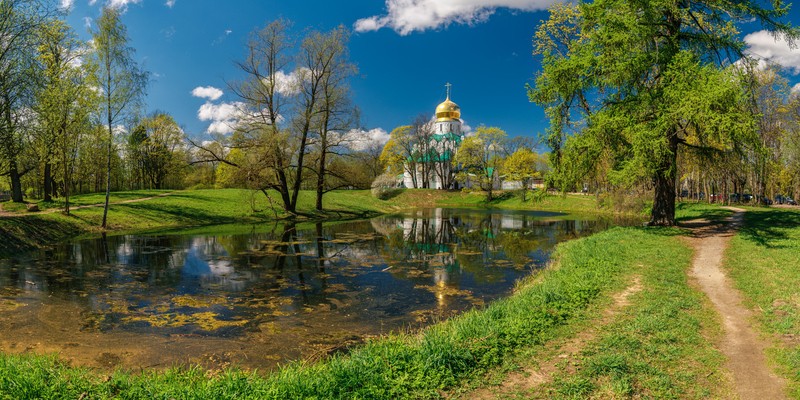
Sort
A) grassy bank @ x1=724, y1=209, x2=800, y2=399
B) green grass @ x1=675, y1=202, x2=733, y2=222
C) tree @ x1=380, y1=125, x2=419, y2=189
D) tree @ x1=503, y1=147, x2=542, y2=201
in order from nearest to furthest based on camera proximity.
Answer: grassy bank @ x1=724, y1=209, x2=800, y2=399
green grass @ x1=675, y1=202, x2=733, y2=222
tree @ x1=503, y1=147, x2=542, y2=201
tree @ x1=380, y1=125, x2=419, y2=189

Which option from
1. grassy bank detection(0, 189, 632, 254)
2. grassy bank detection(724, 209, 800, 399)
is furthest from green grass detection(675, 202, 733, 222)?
grassy bank detection(0, 189, 632, 254)

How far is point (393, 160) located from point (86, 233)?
56.4 meters

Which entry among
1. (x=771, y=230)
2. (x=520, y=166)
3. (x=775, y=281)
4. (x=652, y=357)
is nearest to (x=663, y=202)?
(x=771, y=230)

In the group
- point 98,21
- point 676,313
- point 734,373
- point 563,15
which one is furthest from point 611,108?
point 98,21

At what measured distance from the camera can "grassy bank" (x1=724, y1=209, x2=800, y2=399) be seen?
6.01m

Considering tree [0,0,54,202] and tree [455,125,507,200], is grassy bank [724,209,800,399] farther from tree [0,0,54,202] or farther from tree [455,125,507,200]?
tree [455,125,507,200]

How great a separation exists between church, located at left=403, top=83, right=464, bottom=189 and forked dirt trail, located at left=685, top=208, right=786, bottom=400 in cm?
6008

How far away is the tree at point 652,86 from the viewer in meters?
15.1

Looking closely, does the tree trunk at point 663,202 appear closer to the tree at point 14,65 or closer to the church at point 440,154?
the tree at point 14,65

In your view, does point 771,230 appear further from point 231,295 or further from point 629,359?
point 231,295

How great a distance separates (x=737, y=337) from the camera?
6688 millimetres

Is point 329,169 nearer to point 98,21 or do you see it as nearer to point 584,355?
point 98,21

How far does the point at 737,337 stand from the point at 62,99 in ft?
92.9

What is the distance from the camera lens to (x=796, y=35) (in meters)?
16.8
